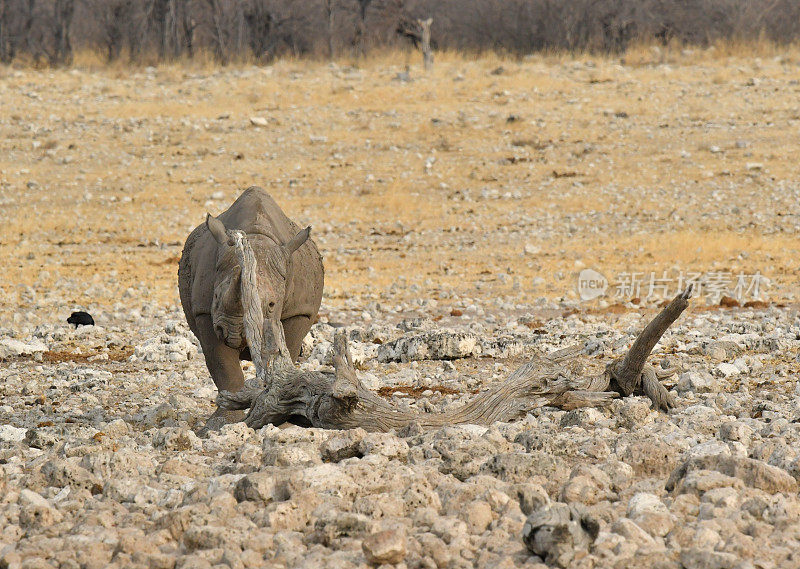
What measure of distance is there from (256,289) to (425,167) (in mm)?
13844

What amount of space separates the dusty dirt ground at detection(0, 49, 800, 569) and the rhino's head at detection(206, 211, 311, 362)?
0.57 metres

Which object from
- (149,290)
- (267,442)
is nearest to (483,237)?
(149,290)

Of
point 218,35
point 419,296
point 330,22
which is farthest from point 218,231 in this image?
point 218,35

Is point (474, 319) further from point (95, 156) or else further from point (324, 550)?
point (95, 156)

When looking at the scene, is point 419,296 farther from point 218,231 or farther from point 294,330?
point 218,231

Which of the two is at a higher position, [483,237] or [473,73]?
[473,73]

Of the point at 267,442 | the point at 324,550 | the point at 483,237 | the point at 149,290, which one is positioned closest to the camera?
the point at 324,550

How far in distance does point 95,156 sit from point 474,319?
39.6ft

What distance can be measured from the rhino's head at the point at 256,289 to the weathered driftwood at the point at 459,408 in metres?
0.27

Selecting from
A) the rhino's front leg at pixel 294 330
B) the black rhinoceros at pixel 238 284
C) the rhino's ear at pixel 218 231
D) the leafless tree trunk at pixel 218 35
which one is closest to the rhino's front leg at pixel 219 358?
the black rhinoceros at pixel 238 284

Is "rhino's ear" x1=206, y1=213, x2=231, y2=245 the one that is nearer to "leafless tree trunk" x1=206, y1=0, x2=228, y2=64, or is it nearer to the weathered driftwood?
the weathered driftwood

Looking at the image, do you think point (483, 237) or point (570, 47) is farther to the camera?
point (570, 47)

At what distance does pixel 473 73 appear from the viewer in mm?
24828

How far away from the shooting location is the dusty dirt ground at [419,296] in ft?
11.5
